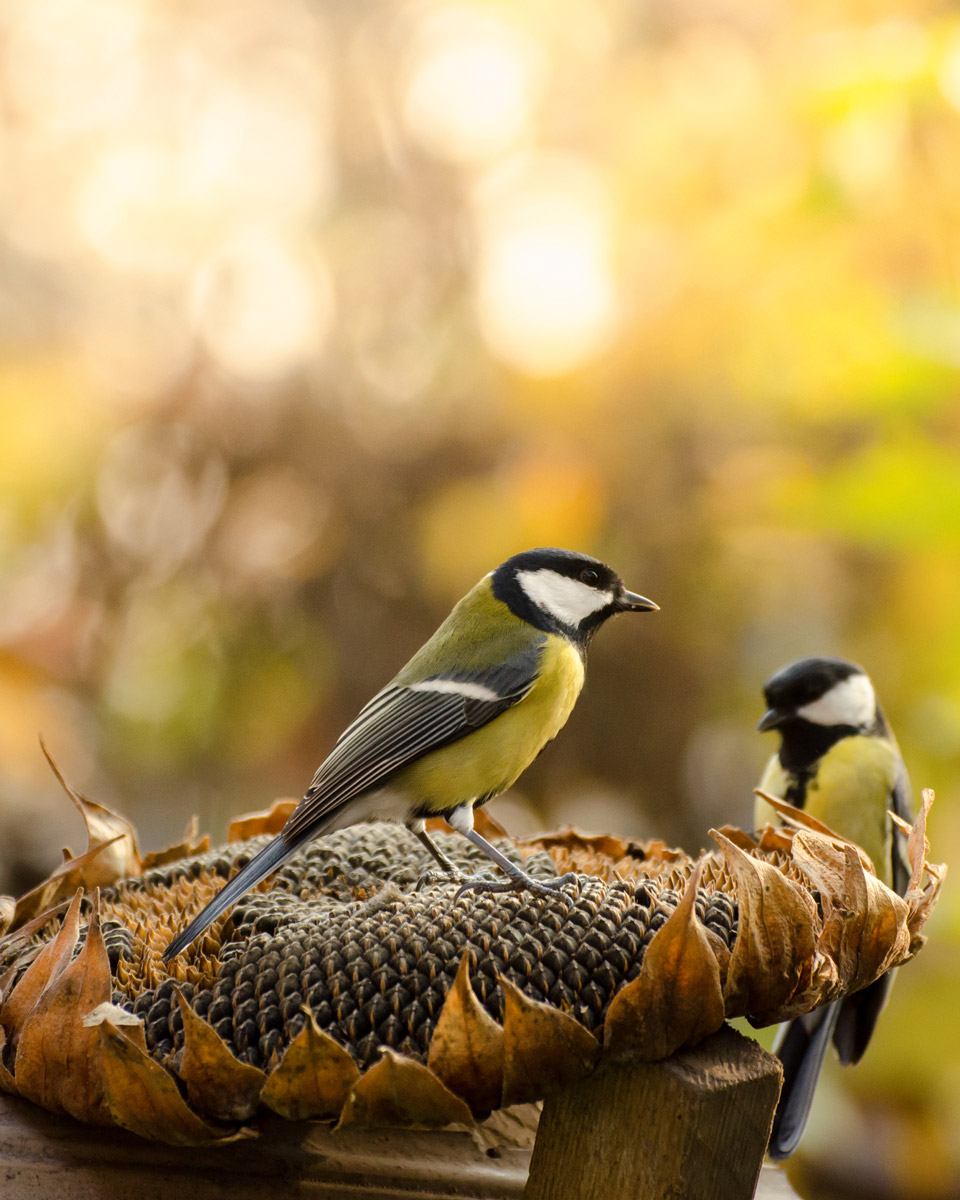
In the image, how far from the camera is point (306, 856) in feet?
3.52

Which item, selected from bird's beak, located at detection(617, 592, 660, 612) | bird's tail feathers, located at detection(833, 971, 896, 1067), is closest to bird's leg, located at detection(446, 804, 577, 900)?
bird's beak, located at detection(617, 592, 660, 612)

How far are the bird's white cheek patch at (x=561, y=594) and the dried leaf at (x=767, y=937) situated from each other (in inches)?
26.4

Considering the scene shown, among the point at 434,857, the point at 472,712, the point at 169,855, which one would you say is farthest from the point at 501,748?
the point at 169,855

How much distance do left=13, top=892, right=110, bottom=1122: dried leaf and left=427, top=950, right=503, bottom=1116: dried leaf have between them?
25 cm

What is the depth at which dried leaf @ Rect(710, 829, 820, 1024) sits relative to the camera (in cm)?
74

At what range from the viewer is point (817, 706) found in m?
1.53

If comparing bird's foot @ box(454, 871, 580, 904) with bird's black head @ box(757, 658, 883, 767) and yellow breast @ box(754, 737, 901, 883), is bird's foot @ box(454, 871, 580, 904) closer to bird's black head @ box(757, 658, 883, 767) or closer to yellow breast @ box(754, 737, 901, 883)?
yellow breast @ box(754, 737, 901, 883)

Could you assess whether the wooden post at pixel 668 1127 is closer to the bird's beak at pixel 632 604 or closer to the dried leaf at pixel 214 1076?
the dried leaf at pixel 214 1076

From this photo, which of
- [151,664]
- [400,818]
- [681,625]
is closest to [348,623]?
[151,664]

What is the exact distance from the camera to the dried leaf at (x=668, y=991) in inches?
28.1

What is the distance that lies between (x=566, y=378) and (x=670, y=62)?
40.9 inches

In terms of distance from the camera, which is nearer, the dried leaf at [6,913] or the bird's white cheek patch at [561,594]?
the dried leaf at [6,913]

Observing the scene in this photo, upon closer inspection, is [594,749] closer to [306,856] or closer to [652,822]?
[652,822]

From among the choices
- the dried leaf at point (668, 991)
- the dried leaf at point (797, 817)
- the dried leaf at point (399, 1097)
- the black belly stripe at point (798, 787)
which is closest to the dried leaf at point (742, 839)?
the dried leaf at point (797, 817)
